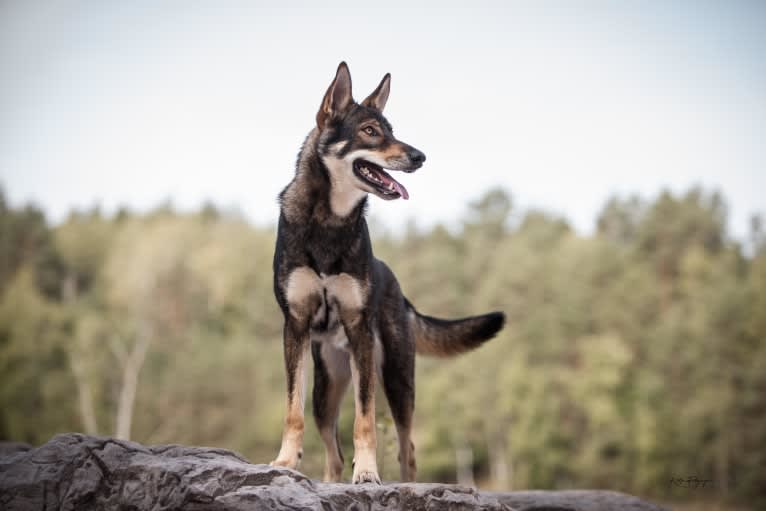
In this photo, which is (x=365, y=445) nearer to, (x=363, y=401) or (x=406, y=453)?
(x=363, y=401)

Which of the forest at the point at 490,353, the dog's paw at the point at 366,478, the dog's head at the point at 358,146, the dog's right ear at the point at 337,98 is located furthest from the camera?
the forest at the point at 490,353

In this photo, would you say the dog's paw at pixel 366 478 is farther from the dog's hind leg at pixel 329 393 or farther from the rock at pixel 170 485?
the dog's hind leg at pixel 329 393

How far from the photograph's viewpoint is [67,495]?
532 cm

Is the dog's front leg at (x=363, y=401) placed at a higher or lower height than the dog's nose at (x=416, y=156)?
lower

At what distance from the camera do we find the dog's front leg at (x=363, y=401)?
578 cm

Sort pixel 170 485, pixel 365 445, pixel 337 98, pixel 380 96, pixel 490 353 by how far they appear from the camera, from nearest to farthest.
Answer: pixel 170 485 → pixel 365 445 → pixel 337 98 → pixel 380 96 → pixel 490 353

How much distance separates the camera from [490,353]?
160 ft

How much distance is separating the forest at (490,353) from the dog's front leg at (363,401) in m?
35.6

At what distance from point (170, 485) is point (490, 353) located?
44.9m

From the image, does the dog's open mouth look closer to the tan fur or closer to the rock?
the tan fur

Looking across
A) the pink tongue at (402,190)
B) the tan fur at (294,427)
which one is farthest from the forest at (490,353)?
the pink tongue at (402,190)

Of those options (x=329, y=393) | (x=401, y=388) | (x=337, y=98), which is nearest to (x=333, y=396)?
(x=329, y=393)

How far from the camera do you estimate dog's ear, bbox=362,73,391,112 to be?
21.1 feet

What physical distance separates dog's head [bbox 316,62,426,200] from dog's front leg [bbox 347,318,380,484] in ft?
3.71
